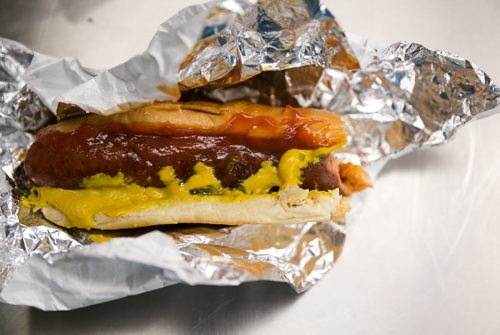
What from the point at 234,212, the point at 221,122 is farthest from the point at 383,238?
the point at 221,122

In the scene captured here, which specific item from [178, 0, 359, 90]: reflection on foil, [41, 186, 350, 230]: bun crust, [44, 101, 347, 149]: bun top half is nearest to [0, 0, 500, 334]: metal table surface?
[41, 186, 350, 230]: bun crust

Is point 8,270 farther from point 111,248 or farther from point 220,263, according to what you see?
point 220,263

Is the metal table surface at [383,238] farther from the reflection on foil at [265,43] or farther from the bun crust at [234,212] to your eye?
the reflection on foil at [265,43]

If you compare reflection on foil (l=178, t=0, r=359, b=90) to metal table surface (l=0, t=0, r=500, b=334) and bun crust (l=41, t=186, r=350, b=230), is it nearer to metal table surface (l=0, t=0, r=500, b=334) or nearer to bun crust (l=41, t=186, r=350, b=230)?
bun crust (l=41, t=186, r=350, b=230)

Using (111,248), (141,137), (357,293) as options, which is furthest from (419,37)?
(111,248)

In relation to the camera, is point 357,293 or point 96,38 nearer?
point 357,293

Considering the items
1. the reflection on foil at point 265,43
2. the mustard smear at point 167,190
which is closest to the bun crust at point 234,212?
the mustard smear at point 167,190

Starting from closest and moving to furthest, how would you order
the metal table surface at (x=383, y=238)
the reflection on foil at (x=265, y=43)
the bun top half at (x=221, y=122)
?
the reflection on foil at (x=265, y=43), the bun top half at (x=221, y=122), the metal table surface at (x=383, y=238)
